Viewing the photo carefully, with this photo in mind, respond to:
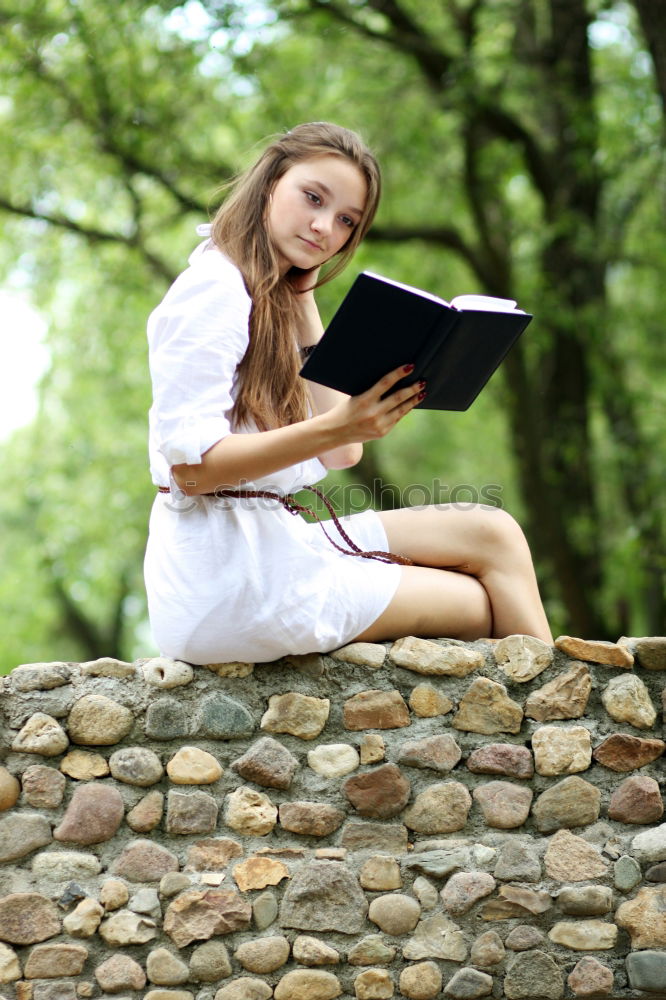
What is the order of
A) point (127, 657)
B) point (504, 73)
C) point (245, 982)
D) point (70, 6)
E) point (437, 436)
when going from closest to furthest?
point (245, 982) → point (70, 6) → point (504, 73) → point (437, 436) → point (127, 657)

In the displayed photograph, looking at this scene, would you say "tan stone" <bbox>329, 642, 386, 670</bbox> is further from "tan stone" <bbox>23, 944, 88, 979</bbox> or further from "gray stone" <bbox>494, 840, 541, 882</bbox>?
Answer: "tan stone" <bbox>23, 944, 88, 979</bbox>

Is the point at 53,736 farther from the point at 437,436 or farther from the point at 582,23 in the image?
the point at 437,436

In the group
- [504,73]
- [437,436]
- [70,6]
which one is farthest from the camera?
[437,436]

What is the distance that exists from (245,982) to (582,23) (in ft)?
20.7

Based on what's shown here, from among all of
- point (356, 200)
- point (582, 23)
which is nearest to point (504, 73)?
point (582, 23)

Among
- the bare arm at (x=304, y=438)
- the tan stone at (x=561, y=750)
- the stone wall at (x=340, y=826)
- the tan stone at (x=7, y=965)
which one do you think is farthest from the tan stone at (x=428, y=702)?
the tan stone at (x=7, y=965)

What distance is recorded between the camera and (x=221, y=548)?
2.35 metres

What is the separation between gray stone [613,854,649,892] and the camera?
2363 millimetres

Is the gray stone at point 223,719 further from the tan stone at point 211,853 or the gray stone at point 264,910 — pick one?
the gray stone at point 264,910

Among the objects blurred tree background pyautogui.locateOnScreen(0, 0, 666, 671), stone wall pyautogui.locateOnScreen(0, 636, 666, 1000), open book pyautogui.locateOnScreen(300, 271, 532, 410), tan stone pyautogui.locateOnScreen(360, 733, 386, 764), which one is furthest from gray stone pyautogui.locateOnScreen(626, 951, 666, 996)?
blurred tree background pyautogui.locateOnScreen(0, 0, 666, 671)

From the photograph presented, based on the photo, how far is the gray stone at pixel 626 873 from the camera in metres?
2.36

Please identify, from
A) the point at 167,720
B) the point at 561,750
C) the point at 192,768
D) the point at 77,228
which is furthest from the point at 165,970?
the point at 77,228

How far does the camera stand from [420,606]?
2506 mm

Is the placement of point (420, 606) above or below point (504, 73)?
below
